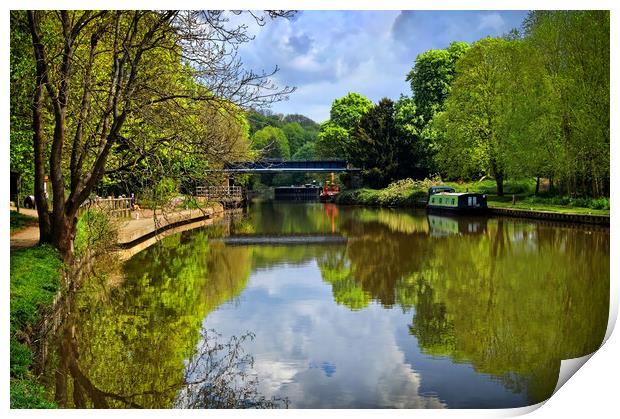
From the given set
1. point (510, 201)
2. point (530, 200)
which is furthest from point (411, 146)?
point (530, 200)

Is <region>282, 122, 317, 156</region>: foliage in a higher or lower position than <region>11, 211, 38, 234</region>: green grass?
higher

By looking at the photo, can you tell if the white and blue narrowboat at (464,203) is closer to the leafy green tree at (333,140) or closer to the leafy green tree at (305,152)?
the leafy green tree at (333,140)

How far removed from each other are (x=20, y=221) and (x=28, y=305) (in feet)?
28.9

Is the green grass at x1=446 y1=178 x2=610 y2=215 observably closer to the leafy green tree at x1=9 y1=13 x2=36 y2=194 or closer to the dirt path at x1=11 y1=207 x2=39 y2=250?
the dirt path at x1=11 y1=207 x2=39 y2=250

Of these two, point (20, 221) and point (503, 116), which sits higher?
point (503, 116)

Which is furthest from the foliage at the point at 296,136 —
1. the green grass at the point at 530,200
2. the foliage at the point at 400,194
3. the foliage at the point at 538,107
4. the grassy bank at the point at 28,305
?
the grassy bank at the point at 28,305

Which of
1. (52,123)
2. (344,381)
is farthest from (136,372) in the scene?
(52,123)

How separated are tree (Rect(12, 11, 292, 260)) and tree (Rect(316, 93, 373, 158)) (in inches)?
1585

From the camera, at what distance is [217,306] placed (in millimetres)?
10992

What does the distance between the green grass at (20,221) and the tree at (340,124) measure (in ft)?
116

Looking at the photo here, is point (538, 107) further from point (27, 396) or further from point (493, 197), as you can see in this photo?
point (27, 396)

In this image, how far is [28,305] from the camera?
797cm

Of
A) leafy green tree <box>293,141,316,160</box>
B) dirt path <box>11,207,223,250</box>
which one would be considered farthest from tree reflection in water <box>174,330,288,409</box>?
leafy green tree <box>293,141,316,160</box>

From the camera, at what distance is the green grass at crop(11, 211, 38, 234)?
15119 mm
